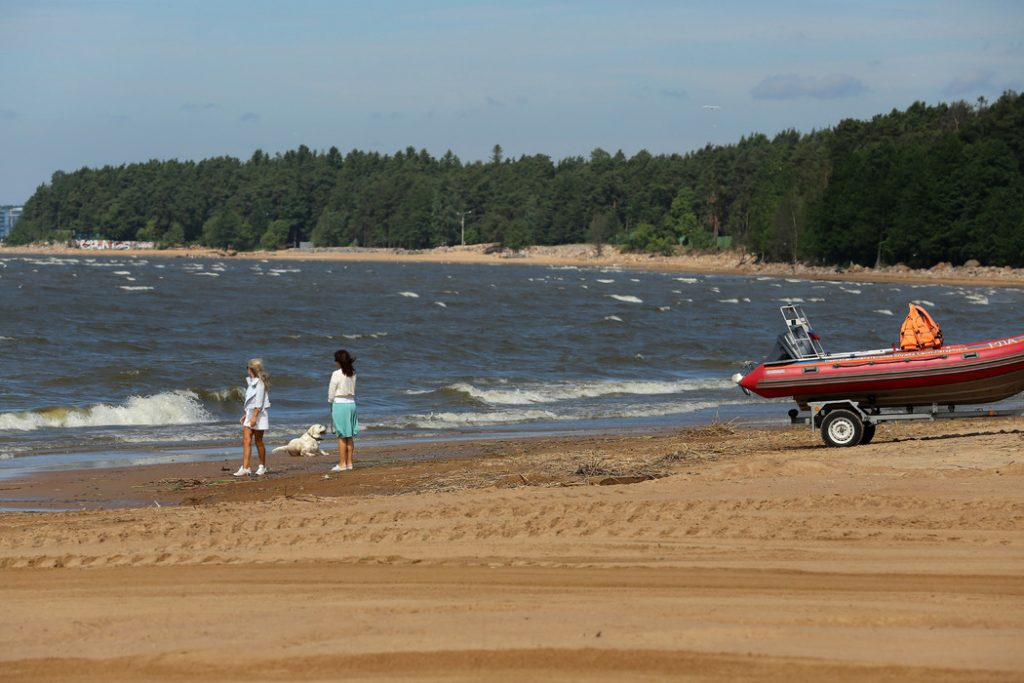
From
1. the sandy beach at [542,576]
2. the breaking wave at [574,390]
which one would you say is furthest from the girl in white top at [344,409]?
the breaking wave at [574,390]

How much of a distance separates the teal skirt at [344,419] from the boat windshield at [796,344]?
4.79 meters

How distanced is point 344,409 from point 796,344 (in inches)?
203

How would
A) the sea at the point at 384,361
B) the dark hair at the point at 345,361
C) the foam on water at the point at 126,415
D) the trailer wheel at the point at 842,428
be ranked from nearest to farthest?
the dark hair at the point at 345,361, the trailer wheel at the point at 842,428, the sea at the point at 384,361, the foam on water at the point at 126,415

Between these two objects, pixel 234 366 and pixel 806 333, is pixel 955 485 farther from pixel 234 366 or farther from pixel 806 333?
pixel 234 366

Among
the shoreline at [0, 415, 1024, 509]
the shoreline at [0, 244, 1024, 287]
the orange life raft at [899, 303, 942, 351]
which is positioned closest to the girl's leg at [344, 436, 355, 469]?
the shoreline at [0, 415, 1024, 509]

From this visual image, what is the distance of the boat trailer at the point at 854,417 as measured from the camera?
1456 cm

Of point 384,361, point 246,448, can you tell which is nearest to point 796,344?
point 246,448

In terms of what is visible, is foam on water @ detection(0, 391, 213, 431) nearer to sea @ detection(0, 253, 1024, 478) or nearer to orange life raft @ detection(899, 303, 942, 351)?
sea @ detection(0, 253, 1024, 478)

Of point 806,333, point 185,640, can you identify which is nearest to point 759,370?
point 806,333

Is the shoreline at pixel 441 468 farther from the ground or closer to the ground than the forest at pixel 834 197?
closer to the ground

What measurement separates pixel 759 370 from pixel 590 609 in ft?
27.8

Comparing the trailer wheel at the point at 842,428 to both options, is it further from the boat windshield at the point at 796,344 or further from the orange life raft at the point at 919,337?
the orange life raft at the point at 919,337

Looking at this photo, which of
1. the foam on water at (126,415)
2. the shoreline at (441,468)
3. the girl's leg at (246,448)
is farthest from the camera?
the foam on water at (126,415)

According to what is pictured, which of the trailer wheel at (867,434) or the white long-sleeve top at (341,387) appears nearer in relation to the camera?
the white long-sleeve top at (341,387)
